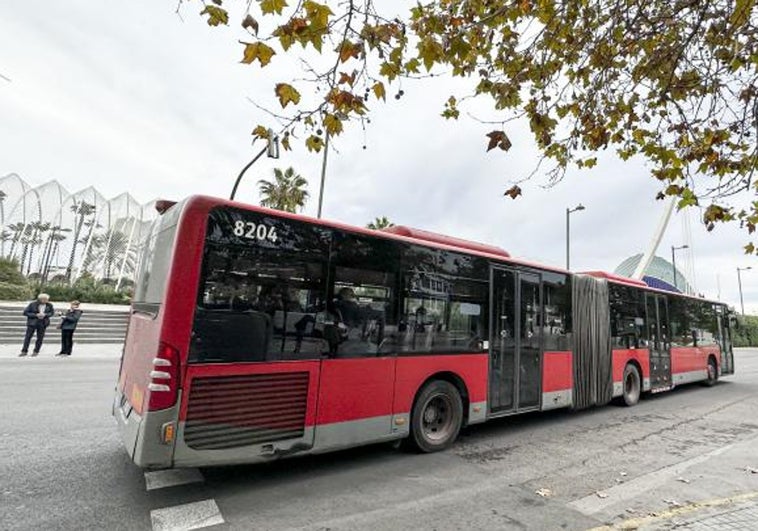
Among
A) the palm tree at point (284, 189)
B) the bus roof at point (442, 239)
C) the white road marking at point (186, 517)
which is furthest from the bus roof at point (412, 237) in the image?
the palm tree at point (284, 189)

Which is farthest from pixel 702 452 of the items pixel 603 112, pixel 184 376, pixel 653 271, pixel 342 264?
pixel 653 271

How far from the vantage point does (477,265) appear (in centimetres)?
707

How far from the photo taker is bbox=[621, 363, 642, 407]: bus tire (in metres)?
10.2

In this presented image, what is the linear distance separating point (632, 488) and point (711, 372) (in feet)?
40.1

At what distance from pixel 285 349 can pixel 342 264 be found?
120 centimetres

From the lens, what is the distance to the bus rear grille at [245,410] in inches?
167

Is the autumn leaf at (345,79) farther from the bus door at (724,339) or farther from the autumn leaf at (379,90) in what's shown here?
the bus door at (724,339)

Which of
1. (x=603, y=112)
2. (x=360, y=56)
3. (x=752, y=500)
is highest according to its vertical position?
(x=603, y=112)

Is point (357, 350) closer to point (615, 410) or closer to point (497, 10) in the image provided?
point (497, 10)

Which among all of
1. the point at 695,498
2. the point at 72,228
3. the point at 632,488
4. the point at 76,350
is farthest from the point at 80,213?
the point at 695,498

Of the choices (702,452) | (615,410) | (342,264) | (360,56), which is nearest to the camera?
(360,56)

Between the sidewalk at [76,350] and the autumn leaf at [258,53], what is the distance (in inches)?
589

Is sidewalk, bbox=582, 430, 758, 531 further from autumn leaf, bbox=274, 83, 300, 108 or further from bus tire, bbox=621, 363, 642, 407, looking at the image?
autumn leaf, bbox=274, 83, 300, 108

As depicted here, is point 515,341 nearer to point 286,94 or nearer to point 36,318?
point 286,94
